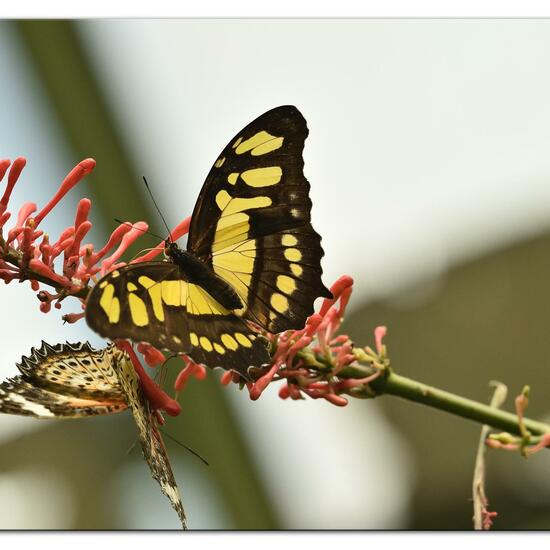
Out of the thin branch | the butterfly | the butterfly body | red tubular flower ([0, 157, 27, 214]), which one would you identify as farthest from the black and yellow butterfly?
the thin branch

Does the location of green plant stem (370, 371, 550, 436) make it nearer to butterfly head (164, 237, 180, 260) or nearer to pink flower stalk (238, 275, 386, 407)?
pink flower stalk (238, 275, 386, 407)

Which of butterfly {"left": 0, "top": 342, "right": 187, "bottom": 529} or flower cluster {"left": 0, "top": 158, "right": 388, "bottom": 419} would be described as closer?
flower cluster {"left": 0, "top": 158, "right": 388, "bottom": 419}

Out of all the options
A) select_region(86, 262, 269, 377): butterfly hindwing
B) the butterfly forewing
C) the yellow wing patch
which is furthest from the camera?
the yellow wing patch

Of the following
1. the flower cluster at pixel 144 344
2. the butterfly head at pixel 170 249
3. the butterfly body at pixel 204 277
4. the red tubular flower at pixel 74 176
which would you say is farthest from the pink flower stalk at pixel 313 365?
the red tubular flower at pixel 74 176

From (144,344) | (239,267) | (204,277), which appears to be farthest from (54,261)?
(239,267)

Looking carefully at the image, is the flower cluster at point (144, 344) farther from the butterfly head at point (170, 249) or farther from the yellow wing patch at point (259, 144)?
the yellow wing patch at point (259, 144)

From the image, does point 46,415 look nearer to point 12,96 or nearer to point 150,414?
point 150,414
